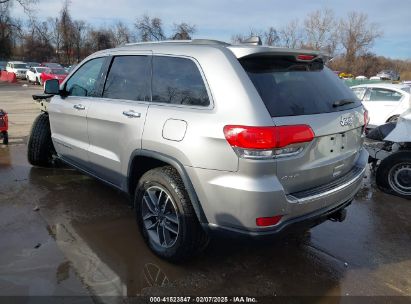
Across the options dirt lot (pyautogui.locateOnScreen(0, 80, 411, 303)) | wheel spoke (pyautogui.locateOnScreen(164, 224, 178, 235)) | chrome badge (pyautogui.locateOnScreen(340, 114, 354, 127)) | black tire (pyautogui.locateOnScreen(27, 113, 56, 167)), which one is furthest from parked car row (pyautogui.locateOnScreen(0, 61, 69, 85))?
chrome badge (pyautogui.locateOnScreen(340, 114, 354, 127))

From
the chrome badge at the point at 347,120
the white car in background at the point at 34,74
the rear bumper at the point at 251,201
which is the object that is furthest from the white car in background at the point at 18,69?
the chrome badge at the point at 347,120

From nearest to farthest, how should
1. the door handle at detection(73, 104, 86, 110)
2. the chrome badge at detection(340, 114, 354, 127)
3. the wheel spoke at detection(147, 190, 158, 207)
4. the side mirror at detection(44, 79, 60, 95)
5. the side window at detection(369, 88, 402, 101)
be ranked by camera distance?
the chrome badge at detection(340, 114, 354, 127) → the wheel spoke at detection(147, 190, 158, 207) → the door handle at detection(73, 104, 86, 110) → the side mirror at detection(44, 79, 60, 95) → the side window at detection(369, 88, 402, 101)

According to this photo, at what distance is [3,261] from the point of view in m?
3.37

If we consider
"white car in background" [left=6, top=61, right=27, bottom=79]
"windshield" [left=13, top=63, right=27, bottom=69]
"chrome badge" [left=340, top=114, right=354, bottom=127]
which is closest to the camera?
"chrome badge" [left=340, top=114, right=354, bottom=127]

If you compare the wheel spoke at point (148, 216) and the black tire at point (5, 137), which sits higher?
the wheel spoke at point (148, 216)

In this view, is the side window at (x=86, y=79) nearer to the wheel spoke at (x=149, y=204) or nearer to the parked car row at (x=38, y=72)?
the wheel spoke at (x=149, y=204)

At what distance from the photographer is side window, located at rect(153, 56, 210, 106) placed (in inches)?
123

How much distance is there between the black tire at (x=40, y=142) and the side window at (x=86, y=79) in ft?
4.02

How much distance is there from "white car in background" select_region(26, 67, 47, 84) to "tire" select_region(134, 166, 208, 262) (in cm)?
3090

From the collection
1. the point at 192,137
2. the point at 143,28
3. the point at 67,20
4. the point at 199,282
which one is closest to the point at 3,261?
the point at 199,282

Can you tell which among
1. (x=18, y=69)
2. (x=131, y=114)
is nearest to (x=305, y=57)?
(x=131, y=114)

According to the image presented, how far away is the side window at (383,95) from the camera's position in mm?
11648

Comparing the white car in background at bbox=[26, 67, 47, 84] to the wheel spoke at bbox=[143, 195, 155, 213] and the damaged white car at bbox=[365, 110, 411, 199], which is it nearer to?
the damaged white car at bbox=[365, 110, 411, 199]

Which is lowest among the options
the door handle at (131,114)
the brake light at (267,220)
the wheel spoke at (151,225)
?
the wheel spoke at (151,225)
